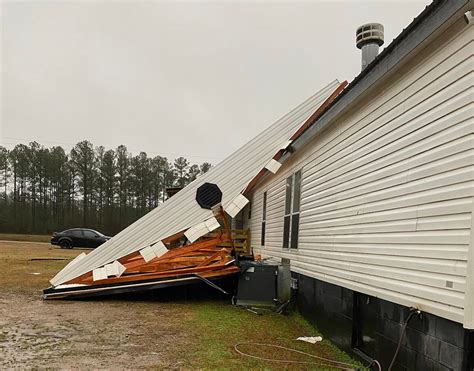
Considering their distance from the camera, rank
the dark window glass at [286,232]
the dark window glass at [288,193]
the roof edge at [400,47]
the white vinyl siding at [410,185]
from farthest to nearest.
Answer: the dark window glass at [288,193]
the dark window glass at [286,232]
the roof edge at [400,47]
the white vinyl siding at [410,185]

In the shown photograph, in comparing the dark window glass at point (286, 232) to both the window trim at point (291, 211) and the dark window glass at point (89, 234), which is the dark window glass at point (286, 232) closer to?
the window trim at point (291, 211)

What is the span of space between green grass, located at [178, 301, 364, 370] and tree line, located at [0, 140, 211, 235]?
105 ft

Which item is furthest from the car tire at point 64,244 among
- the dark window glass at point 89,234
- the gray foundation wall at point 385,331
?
the gray foundation wall at point 385,331

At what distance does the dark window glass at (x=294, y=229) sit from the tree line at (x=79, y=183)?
103 feet

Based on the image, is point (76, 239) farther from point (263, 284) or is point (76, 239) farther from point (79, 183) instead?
point (263, 284)

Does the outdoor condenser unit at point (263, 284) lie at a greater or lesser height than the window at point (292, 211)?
lesser

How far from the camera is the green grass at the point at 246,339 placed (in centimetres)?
444

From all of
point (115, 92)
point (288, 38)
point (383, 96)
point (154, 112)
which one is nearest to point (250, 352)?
point (383, 96)

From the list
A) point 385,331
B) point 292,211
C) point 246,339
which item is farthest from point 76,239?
point 385,331

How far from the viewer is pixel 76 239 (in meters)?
23.8

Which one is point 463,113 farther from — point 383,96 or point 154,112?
point 154,112

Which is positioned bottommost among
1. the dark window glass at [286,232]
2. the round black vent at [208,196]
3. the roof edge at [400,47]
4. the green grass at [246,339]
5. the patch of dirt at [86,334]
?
the patch of dirt at [86,334]

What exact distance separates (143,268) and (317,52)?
876 cm

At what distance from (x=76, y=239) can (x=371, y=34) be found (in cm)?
2117
